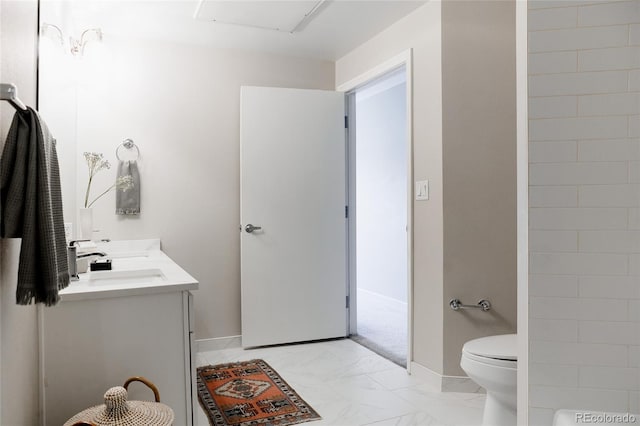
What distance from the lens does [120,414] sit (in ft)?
4.96

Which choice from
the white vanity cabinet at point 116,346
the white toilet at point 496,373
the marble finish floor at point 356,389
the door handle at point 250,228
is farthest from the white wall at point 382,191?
the white vanity cabinet at point 116,346

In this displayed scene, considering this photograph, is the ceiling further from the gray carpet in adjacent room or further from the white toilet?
the gray carpet in adjacent room

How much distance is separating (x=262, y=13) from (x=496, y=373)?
94.9 inches

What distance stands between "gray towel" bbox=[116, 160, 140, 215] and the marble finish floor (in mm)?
1164

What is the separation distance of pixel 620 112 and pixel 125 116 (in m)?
3.00

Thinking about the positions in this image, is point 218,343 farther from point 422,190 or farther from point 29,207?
point 29,207

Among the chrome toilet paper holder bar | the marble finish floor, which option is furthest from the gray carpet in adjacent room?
the chrome toilet paper holder bar

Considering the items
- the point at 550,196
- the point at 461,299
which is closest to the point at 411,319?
the point at 461,299

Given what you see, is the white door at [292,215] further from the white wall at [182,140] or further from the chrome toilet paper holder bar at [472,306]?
the chrome toilet paper holder bar at [472,306]

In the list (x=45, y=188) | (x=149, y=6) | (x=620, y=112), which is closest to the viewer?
(x=45, y=188)

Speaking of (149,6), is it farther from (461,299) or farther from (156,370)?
(461,299)

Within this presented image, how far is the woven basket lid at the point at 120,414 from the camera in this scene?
4.92 ft

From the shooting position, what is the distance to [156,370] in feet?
5.93

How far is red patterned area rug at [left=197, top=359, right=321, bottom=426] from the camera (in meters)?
2.37
